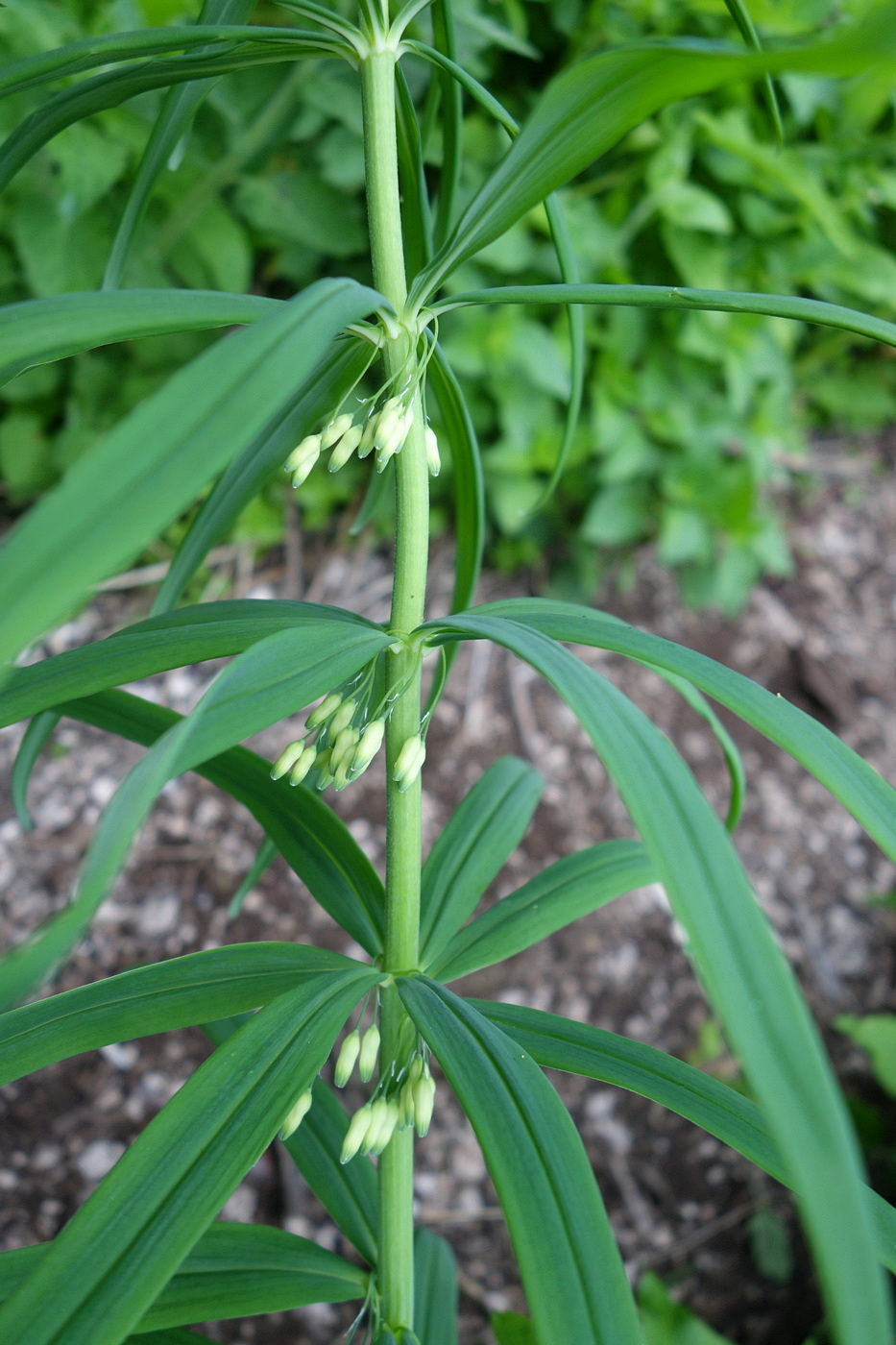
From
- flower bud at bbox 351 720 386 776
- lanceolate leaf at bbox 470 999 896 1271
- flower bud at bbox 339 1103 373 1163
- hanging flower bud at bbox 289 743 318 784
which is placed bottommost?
flower bud at bbox 339 1103 373 1163

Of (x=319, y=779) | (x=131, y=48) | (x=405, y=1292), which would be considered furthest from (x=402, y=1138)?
(x=131, y=48)

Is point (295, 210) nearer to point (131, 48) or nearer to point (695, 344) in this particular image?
point (695, 344)

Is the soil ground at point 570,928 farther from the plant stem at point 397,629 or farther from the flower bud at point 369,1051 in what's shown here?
the flower bud at point 369,1051

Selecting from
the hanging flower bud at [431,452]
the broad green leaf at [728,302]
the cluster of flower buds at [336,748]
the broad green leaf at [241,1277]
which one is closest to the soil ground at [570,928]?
the broad green leaf at [241,1277]

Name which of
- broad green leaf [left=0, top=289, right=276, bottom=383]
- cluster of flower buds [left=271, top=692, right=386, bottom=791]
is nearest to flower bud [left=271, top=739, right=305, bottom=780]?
cluster of flower buds [left=271, top=692, right=386, bottom=791]

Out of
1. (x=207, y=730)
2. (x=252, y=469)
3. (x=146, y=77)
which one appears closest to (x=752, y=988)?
(x=207, y=730)

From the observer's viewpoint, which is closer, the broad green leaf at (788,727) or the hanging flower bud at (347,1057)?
the broad green leaf at (788,727)

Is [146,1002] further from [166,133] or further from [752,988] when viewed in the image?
[166,133]

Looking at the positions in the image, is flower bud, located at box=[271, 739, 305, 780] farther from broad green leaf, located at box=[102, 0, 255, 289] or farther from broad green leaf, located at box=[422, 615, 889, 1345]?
broad green leaf, located at box=[102, 0, 255, 289]
